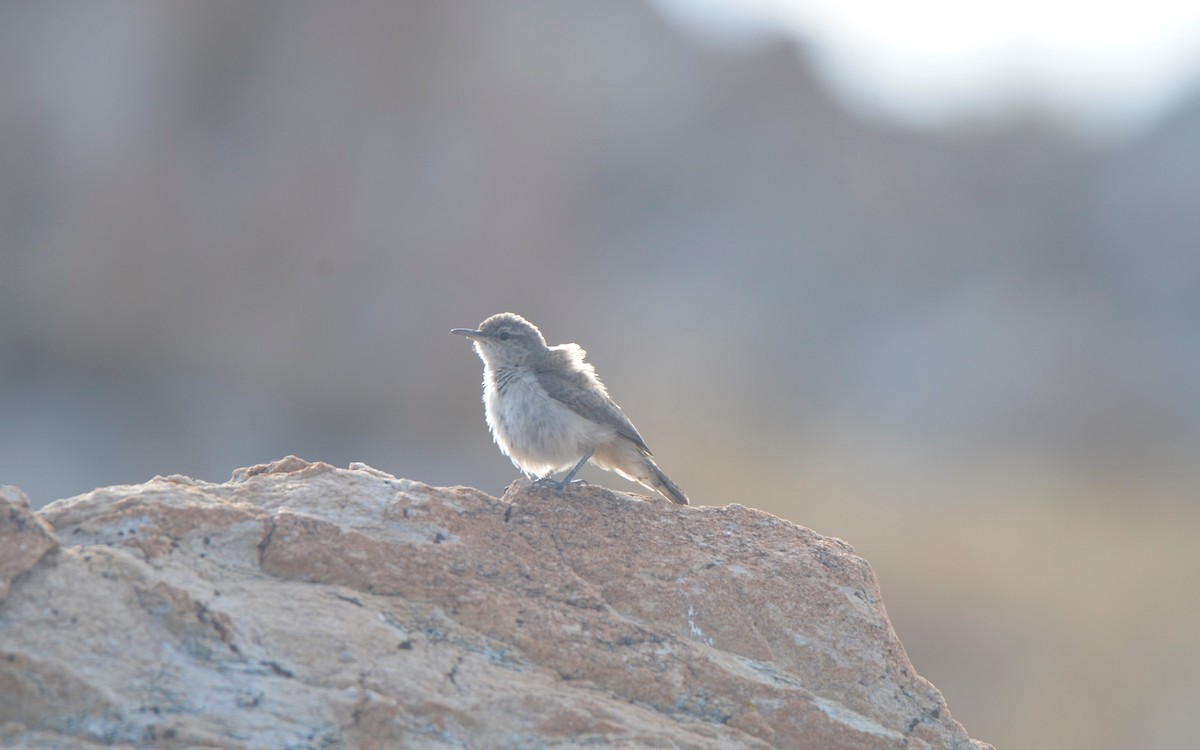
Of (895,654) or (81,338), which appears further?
(81,338)

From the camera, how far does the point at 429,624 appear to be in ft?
12.5

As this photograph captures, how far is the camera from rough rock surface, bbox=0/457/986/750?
3.21 metres

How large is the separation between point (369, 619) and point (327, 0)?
2081 cm

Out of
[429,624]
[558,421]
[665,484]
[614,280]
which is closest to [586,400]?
[558,421]

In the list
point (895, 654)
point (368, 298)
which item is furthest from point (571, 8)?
point (895, 654)

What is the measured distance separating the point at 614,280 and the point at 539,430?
1765 cm

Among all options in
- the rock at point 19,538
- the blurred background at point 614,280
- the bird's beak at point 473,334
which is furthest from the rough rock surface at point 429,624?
the blurred background at point 614,280

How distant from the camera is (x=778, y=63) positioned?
2852 centimetres

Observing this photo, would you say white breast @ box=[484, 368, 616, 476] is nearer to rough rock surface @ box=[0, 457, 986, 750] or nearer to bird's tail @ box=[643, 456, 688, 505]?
bird's tail @ box=[643, 456, 688, 505]

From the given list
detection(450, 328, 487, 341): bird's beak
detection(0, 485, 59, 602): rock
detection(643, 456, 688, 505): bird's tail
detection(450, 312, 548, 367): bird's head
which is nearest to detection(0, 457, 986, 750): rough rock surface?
detection(0, 485, 59, 602): rock

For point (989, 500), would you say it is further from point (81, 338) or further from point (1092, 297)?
point (81, 338)

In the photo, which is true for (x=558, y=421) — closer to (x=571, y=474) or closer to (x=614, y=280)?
(x=571, y=474)

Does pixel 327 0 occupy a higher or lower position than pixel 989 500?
higher

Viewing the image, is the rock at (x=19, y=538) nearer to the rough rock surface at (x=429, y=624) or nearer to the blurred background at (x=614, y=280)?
the rough rock surface at (x=429, y=624)
